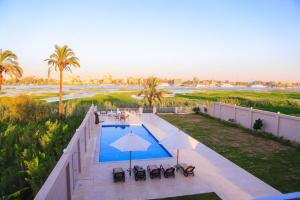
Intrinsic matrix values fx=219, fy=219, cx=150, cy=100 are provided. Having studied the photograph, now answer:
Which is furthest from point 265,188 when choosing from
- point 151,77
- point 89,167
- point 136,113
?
point 151,77

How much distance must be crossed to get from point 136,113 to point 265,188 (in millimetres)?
18859

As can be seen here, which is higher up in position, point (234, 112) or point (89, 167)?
point (234, 112)

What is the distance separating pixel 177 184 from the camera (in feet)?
26.1

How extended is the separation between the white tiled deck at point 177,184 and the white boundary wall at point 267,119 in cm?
619

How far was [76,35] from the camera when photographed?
1187 inches

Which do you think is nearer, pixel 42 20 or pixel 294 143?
pixel 294 143

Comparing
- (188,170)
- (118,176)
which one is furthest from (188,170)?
(118,176)

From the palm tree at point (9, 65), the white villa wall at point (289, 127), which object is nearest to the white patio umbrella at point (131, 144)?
the white villa wall at point (289, 127)

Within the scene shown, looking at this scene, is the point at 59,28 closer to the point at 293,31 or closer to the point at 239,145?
the point at 239,145

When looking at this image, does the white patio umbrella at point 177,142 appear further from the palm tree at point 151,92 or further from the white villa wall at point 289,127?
the palm tree at point 151,92

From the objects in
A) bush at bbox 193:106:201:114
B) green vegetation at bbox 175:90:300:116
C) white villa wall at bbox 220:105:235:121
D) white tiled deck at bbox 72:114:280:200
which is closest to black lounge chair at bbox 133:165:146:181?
white tiled deck at bbox 72:114:280:200

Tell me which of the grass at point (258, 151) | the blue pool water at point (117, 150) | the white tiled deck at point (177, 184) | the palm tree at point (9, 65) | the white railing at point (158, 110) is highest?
the palm tree at point (9, 65)

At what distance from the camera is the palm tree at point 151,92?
28666 mm

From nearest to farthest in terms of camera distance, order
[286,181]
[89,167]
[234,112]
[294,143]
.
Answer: [286,181]
[89,167]
[294,143]
[234,112]
